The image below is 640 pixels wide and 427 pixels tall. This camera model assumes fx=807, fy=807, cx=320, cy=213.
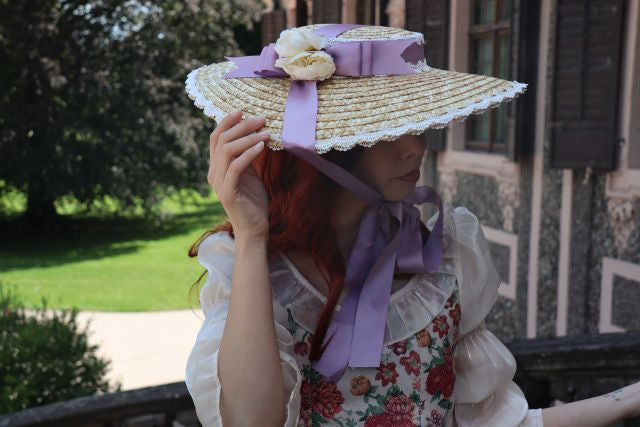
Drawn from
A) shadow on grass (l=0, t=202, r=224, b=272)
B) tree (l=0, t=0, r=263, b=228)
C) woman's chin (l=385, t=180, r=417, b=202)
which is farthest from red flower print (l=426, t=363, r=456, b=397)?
tree (l=0, t=0, r=263, b=228)

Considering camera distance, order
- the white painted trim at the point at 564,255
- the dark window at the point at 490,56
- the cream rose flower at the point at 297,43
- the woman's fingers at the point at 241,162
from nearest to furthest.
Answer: the woman's fingers at the point at 241,162, the cream rose flower at the point at 297,43, the white painted trim at the point at 564,255, the dark window at the point at 490,56

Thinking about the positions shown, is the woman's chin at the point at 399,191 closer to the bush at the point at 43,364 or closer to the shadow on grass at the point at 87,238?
the bush at the point at 43,364

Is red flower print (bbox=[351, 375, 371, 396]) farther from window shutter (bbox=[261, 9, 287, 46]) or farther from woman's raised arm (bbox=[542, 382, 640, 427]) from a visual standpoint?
window shutter (bbox=[261, 9, 287, 46])

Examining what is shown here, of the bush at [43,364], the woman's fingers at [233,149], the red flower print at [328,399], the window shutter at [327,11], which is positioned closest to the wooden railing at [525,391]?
the bush at [43,364]

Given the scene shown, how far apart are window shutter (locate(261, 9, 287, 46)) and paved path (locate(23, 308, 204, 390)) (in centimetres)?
442

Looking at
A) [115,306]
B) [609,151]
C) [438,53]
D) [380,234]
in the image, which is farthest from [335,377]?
[115,306]

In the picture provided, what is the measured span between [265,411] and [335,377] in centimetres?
19

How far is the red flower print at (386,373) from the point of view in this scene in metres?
1.50

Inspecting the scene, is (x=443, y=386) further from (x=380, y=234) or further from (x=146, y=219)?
(x=146, y=219)

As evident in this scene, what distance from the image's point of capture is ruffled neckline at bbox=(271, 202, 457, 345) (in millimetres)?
1519

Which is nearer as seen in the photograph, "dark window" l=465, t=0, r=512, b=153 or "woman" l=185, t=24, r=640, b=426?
"woman" l=185, t=24, r=640, b=426

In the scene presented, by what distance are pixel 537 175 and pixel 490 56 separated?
4.27ft

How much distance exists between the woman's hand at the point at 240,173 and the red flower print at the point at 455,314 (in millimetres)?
440

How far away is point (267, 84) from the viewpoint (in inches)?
58.6
